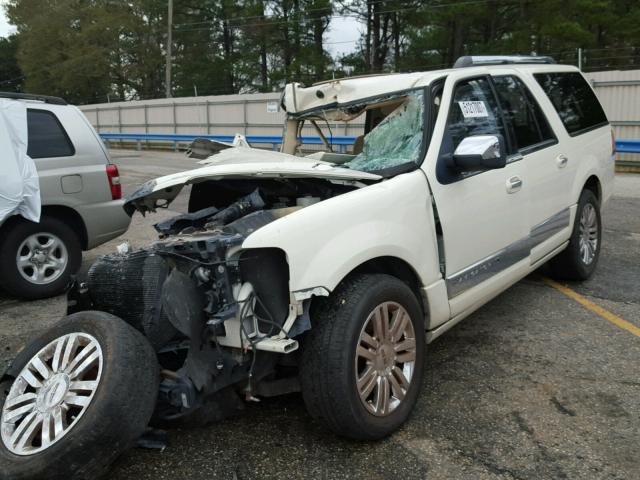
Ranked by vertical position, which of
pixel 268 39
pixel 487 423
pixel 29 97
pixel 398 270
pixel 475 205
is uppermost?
pixel 268 39

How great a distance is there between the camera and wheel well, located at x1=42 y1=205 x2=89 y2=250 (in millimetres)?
5740

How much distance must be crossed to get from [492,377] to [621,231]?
4877mm

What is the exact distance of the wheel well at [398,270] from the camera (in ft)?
10.4

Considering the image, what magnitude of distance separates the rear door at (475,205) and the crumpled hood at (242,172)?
0.49 metres

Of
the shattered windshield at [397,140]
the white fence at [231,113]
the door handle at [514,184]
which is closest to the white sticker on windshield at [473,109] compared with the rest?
the shattered windshield at [397,140]

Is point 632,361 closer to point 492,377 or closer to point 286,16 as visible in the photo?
point 492,377

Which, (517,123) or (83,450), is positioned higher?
(517,123)

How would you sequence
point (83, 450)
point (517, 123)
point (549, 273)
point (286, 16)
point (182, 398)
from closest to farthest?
point (83, 450), point (182, 398), point (517, 123), point (549, 273), point (286, 16)

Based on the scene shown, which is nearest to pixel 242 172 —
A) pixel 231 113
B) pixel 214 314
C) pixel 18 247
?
pixel 214 314

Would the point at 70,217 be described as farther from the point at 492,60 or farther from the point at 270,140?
the point at 270,140

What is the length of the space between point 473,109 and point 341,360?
2069mm

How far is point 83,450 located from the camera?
95.6 inches

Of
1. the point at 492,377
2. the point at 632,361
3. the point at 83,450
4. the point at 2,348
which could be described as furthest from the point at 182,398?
the point at 632,361

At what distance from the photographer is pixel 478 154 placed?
337 centimetres
